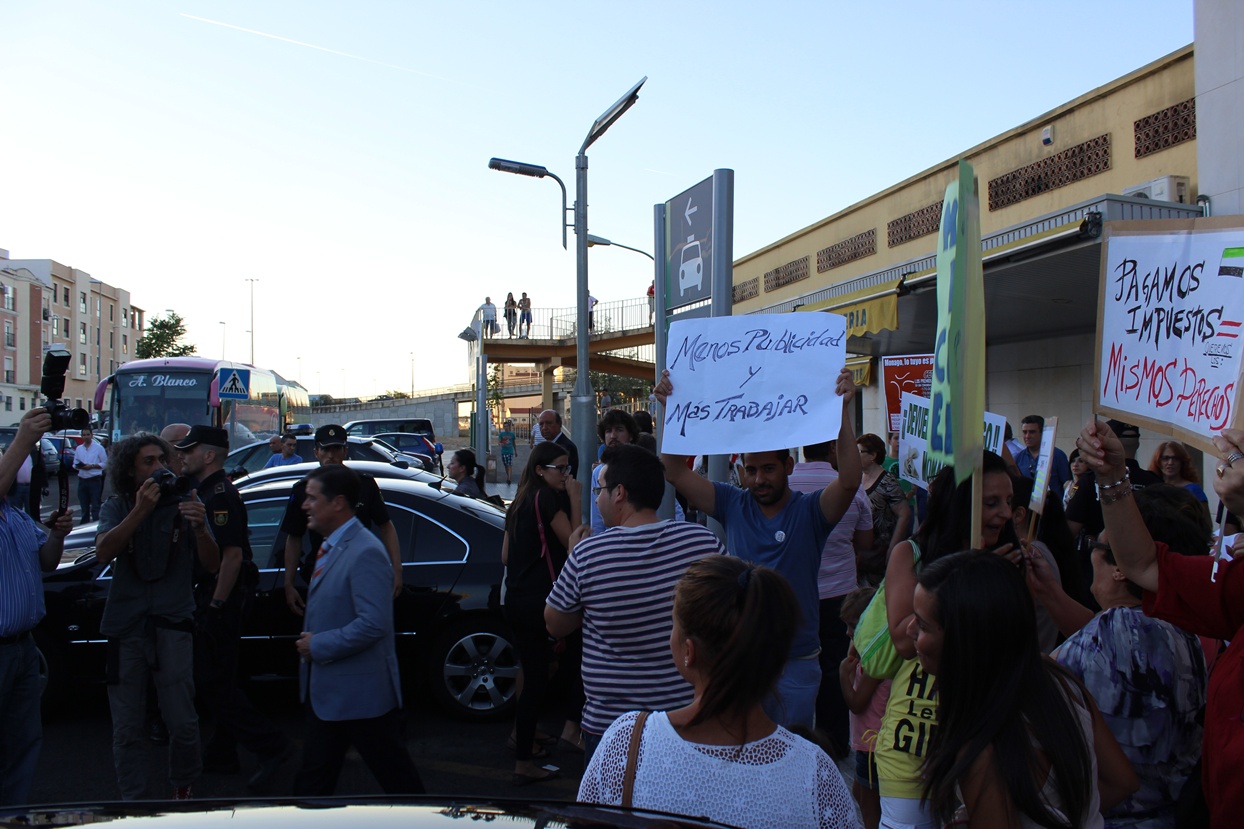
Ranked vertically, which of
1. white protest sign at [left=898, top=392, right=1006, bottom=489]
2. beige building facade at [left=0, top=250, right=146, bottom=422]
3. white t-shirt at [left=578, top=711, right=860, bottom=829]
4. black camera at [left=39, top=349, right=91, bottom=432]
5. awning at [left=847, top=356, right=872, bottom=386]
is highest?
beige building facade at [left=0, top=250, right=146, bottom=422]

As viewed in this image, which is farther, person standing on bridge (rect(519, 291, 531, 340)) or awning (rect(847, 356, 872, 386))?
person standing on bridge (rect(519, 291, 531, 340))

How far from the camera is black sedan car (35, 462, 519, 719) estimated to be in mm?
6129

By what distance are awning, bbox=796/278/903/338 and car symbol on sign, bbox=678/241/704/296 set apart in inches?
208

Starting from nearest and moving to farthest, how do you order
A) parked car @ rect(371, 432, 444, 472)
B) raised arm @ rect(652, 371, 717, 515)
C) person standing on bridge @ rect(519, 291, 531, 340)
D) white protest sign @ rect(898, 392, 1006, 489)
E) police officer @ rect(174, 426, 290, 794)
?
raised arm @ rect(652, 371, 717, 515)
police officer @ rect(174, 426, 290, 794)
white protest sign @ rect(898, 392, 1006, 489)
parked car @ rect(371, 432, 444, 472)
person standing on bridge @ rect(519, 291, 531, 340)

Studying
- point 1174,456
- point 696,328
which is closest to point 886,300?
point 1174,456

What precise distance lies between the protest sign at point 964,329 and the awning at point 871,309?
7.74 m

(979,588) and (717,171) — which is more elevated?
(717,171)

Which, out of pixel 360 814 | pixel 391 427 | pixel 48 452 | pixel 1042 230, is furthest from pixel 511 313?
pixel 360 814

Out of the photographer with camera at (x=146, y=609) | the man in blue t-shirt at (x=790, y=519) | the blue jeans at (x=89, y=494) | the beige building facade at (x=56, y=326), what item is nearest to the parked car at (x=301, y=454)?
the blue jeans at (x=89, y=494)

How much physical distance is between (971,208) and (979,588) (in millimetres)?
1230

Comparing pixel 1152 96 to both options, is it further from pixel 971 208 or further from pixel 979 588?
pixel 979 588

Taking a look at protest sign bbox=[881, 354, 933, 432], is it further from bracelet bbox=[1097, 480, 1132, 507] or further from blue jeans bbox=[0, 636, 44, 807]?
blue jeans bbox=[0, 636, 44, 807]

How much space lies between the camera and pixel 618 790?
200cm

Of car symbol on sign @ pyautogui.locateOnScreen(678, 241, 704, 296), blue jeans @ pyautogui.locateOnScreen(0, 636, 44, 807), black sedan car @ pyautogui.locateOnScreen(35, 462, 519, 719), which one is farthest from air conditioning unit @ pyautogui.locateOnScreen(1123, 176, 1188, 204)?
blue jeans @ pyautogui.locateOnScreen(0, 636, 44, 807)
